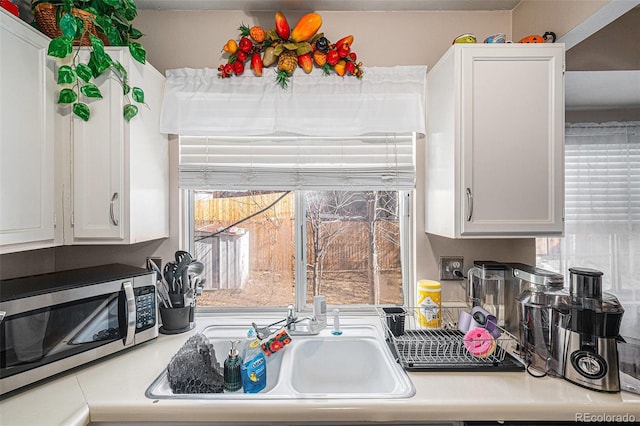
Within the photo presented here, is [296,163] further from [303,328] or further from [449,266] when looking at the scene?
[449,266]

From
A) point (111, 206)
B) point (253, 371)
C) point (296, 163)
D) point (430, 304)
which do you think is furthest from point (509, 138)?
point (111, 206)

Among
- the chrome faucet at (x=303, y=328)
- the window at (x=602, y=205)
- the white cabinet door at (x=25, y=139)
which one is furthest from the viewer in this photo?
the window at (x=602, y=205)

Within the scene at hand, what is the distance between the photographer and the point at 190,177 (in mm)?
1796

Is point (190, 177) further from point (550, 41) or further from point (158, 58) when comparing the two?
point (550, 41)

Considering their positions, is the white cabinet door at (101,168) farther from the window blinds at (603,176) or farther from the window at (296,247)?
the window blinds at (603,176)

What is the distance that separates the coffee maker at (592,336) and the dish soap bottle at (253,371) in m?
1.04

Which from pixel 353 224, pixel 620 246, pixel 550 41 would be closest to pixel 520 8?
pixel 550 41

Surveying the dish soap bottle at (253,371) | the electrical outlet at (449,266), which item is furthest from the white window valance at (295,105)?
the dish soap bottle at (253,371)

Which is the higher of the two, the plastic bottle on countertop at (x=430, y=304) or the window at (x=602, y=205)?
the window at (x=602, y=205)

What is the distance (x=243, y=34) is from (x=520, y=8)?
4.50 feet

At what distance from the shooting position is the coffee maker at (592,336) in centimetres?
112

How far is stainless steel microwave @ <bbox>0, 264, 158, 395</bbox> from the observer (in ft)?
3.62

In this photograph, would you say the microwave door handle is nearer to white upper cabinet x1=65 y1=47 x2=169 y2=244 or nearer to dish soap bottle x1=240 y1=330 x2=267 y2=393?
white upper cabinet x1=65 y1=47 x2=169 y2=244

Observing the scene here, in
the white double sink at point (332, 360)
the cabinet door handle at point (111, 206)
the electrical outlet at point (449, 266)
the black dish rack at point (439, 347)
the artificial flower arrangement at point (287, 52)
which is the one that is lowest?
the white double sink at point (332, 360)
